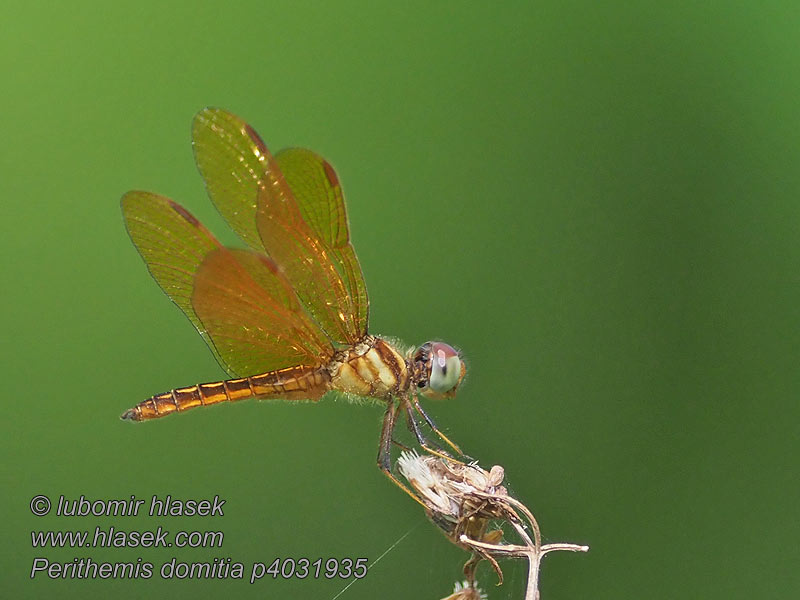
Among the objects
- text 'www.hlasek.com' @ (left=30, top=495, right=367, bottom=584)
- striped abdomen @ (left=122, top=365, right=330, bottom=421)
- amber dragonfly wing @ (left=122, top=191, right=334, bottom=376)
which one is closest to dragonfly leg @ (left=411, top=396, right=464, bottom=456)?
striped abdomen @ (left=122, top=365, right=330, bottom=421)

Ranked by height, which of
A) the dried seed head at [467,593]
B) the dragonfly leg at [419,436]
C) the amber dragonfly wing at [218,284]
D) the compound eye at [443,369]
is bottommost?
the dried seed head at [467,593]

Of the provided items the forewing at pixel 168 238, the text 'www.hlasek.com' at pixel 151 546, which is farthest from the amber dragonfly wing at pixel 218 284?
the text 'www.hlasek.com' at pixel 151 546

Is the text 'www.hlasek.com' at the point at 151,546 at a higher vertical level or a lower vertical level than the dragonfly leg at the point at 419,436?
lower

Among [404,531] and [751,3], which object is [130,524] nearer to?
[404,531]

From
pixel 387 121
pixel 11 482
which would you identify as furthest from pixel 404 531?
pixel 387 121

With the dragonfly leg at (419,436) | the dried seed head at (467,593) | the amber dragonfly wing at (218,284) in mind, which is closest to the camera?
the dried seed head at (467,593)

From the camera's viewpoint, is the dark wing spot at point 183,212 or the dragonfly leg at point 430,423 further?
the dragonfly leg at point 430,423

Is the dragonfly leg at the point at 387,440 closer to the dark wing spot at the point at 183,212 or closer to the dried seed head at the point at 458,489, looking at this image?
the dried seed head at the point at 458,489
